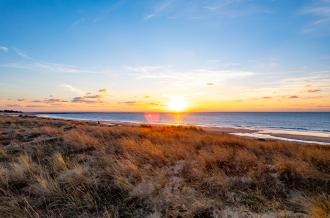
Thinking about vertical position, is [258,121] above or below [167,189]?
below

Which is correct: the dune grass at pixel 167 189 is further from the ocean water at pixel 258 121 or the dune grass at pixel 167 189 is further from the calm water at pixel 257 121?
the calm water at pixel 257 121

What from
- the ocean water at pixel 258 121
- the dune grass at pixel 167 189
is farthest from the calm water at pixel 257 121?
the dune grass at pixel 167 189

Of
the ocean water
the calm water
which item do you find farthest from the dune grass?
the calm water

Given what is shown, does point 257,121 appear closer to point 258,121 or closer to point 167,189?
point 258,121

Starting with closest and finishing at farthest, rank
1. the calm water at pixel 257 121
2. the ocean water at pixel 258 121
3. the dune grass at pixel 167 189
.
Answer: the dune grass at pixel 167 189 → the ocean water at pixel 258 121 → the calm water at pixel 257 121

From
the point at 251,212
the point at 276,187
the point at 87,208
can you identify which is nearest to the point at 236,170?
the point at 276,187

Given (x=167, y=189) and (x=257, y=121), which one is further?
(x=257, y=121)

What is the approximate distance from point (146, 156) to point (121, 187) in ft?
8.46

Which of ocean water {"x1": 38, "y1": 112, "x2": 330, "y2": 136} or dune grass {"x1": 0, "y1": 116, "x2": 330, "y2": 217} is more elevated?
dune grass {"x1": 0, "y1": 116, "x2": 330, "y2": 217}

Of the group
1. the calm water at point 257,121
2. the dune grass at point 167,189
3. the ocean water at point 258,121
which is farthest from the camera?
the calm water at point 257,121

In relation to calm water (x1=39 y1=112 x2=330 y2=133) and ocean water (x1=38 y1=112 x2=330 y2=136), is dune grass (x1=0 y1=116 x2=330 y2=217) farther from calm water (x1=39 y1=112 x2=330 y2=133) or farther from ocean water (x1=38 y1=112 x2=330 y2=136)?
calm water (x1=39 y1=112 x2=330 y2=133)

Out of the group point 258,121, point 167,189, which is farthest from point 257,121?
point 167,189

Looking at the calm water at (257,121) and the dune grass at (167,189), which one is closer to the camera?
the dune grass at (167,189)

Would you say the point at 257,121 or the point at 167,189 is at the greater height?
the point at 167,189
